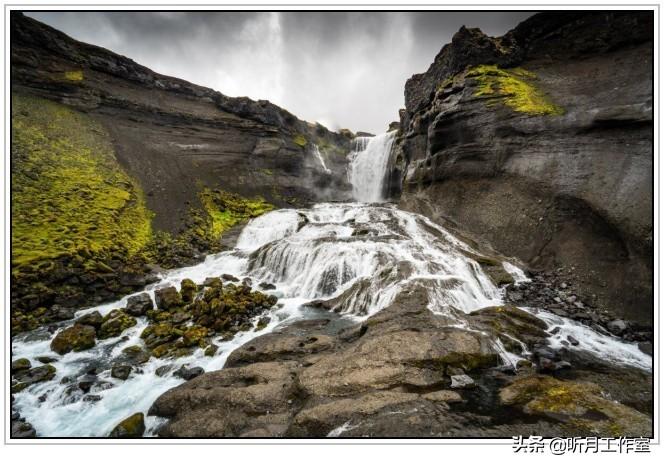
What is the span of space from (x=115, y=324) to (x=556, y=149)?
20.2 meters

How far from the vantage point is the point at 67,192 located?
14859 mm

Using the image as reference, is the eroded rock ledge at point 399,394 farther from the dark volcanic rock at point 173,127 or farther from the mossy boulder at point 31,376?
the dark volcanic rock at point 173,127

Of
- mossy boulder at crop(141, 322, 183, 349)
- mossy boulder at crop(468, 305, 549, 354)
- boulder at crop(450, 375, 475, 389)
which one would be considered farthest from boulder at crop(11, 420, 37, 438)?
mossy boulder at crop(468, 305, 549, 354)

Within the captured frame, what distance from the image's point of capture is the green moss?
3712cm

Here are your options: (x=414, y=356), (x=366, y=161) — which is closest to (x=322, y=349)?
(x=414, y=356)

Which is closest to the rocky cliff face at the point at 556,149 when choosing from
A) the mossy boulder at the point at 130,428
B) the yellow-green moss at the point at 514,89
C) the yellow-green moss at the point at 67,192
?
the yellow-green moss at the point at 514,89

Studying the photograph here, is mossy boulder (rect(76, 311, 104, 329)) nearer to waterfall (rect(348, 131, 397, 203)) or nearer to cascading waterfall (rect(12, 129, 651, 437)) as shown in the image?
cascading waterfall (rect(12, 129, 651, 437))

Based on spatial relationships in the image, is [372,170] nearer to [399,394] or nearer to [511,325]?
[511,325]

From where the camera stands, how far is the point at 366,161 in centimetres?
4009

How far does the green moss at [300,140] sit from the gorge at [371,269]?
13.0 metres

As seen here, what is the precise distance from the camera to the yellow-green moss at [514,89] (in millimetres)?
15875

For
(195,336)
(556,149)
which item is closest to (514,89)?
(556,149)

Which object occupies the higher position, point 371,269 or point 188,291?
point 371,269

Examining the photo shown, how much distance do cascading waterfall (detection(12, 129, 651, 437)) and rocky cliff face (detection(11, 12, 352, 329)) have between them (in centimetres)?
212
